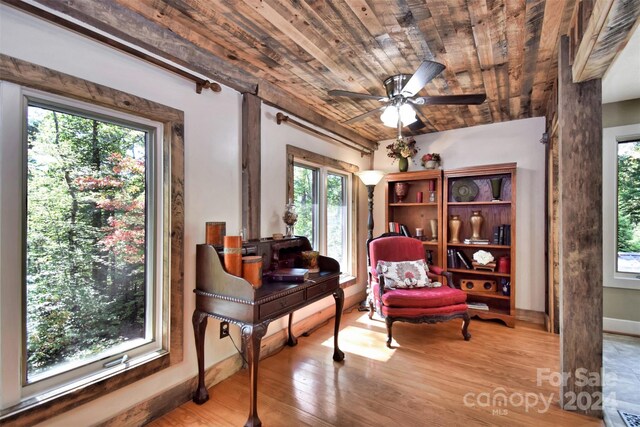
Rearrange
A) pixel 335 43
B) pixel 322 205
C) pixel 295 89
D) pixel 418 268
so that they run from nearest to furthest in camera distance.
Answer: pixel 335 43
pixel 295 89
pixel 418 268
pixel 322 205

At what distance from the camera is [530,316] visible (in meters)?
3.63

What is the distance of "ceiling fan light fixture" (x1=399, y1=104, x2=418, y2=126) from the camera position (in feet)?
8.02

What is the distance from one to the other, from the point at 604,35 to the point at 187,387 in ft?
10.6

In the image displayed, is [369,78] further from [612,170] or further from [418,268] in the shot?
[612,170]

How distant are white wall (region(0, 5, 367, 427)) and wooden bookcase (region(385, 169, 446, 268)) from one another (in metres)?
1.96

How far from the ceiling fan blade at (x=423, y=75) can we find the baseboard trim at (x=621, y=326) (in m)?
3.29

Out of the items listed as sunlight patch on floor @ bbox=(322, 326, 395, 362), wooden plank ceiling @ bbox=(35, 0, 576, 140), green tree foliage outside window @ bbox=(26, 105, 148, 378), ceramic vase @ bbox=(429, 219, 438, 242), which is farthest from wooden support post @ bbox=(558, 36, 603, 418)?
green tree foliage outside window @ bbox=(26, 105, 148, 378)

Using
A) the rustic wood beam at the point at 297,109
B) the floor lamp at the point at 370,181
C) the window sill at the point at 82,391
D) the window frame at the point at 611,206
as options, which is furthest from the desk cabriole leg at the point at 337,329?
the window frame at the point at 611,206

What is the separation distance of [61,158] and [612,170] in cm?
495

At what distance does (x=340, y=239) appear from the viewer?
14.1 ft

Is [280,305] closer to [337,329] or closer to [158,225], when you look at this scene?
[337,329]

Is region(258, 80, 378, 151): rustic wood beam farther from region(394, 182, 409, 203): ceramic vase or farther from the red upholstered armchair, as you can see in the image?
the red upholstered armchair

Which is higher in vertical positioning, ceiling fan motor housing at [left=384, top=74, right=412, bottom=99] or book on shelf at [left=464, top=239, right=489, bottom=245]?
ceiling fan motor housing at [left=384, top=74, right=412, bottom=99]

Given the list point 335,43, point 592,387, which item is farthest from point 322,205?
point 592,387
